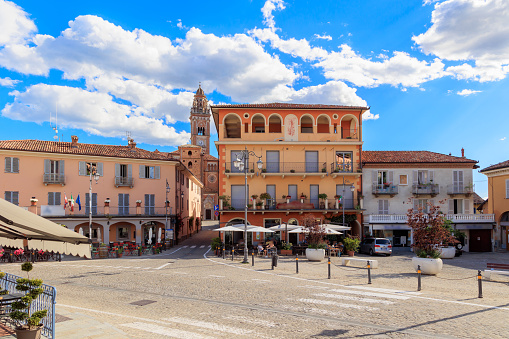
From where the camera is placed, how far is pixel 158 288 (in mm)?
15781

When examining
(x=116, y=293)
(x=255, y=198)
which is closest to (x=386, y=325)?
(x=116, y=293)

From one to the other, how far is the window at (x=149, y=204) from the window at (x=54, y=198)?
8.12 m

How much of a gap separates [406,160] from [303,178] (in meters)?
10.6

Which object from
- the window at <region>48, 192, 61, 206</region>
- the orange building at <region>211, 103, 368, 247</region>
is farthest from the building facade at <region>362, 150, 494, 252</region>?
the window at <region>48, 192, 61, 206</region>

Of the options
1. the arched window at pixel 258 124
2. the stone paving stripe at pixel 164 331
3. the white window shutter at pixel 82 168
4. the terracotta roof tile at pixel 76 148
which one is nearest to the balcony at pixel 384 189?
the arched window at pixel 258 124

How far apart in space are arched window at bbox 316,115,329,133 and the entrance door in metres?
17.0

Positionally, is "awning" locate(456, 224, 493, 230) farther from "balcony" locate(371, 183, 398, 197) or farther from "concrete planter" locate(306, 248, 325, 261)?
"concrete planter" locate(306, 248, 325, 261)

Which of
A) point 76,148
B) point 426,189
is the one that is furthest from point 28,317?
point 426,189

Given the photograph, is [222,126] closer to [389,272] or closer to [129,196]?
[129,196]

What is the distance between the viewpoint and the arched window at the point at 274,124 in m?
39.5

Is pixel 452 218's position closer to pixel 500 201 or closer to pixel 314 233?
pixel 500 201

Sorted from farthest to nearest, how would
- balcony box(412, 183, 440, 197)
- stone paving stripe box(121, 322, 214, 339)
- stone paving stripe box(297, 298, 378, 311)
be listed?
1. balcony box(412, 183, 440, 197)
2. stone paving stripe box(297, 298, 378, 311)
3. stone paving stripe box(121, 322, 214, 339)

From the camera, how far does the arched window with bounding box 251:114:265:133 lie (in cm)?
3962

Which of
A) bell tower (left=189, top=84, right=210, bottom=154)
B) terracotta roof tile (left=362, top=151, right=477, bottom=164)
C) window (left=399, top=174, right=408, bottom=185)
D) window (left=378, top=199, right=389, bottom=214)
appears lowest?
window (left=378, top=199, right=389, bottom=214)
